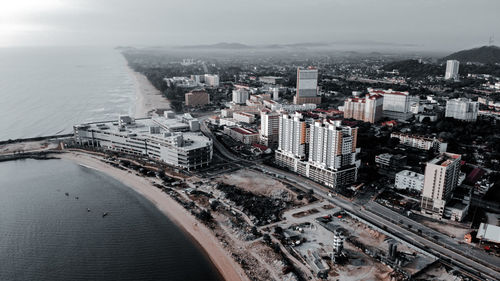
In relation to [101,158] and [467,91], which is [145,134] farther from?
[467,91]

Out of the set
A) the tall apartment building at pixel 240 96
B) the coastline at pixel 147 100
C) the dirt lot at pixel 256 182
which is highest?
the tall apartment building at pixel 240 96

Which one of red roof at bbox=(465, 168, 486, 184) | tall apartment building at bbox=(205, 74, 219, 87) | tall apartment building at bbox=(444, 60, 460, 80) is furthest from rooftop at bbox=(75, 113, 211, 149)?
tall apartment building at bbox=(444, 60, 460, 80)

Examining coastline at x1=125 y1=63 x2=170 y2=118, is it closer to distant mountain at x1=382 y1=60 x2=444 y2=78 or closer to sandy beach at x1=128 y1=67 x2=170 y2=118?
sandy beach at x1=128 y1=67 x2=170 y2=118

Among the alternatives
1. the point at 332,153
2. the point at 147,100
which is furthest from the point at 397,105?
the point at 147,100

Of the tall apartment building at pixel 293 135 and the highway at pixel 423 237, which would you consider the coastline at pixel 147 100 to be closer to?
the tall apartment building at pixel 293 135

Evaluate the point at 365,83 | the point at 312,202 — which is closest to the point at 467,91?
the point at 365,83

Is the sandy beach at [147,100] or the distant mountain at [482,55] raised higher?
the distant mountain at [482,55]

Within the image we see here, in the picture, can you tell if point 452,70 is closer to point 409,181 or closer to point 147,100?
point 147,100

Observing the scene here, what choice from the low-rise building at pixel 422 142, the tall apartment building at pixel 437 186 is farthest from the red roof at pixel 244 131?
the tall apartment building at pixel 437 186
